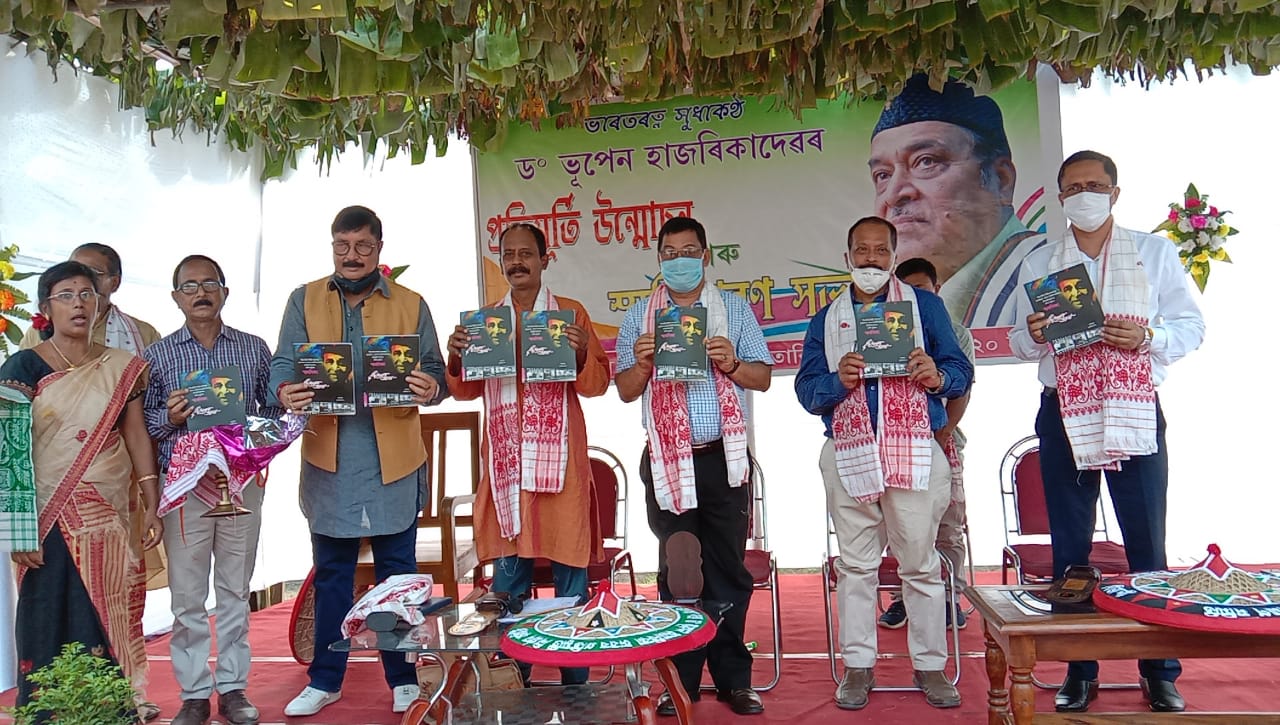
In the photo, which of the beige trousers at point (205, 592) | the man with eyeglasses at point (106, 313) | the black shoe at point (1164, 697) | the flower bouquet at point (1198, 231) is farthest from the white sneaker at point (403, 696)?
the flower bouquet at point (1198, 231)

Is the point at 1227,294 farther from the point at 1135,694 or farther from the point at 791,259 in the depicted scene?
the point at 1135,694

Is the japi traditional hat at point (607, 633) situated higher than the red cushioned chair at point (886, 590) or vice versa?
the japi traditional hat at point (607, 633)

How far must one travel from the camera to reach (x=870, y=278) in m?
3.89

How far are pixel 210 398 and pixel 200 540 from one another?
22.8 inches

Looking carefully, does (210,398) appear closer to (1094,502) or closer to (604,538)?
(604,538)

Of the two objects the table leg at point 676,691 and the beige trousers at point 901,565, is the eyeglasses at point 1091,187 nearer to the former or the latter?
the beige trousers at point 901,565

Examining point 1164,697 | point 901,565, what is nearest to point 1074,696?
point 1164,697

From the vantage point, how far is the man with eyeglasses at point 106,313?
4273mm

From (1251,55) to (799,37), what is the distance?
227cm

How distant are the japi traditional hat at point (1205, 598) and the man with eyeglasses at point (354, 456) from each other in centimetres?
250

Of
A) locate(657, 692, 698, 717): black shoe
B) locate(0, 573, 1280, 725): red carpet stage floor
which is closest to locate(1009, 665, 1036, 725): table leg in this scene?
locate(0, 573, 1280, 725): red carpet stage floor

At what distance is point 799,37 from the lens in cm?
435

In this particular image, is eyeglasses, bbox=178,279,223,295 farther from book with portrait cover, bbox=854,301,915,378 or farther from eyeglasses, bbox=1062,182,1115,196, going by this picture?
eyeglasses, bbox=1062,182,1115,196

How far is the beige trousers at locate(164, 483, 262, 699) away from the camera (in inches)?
151
